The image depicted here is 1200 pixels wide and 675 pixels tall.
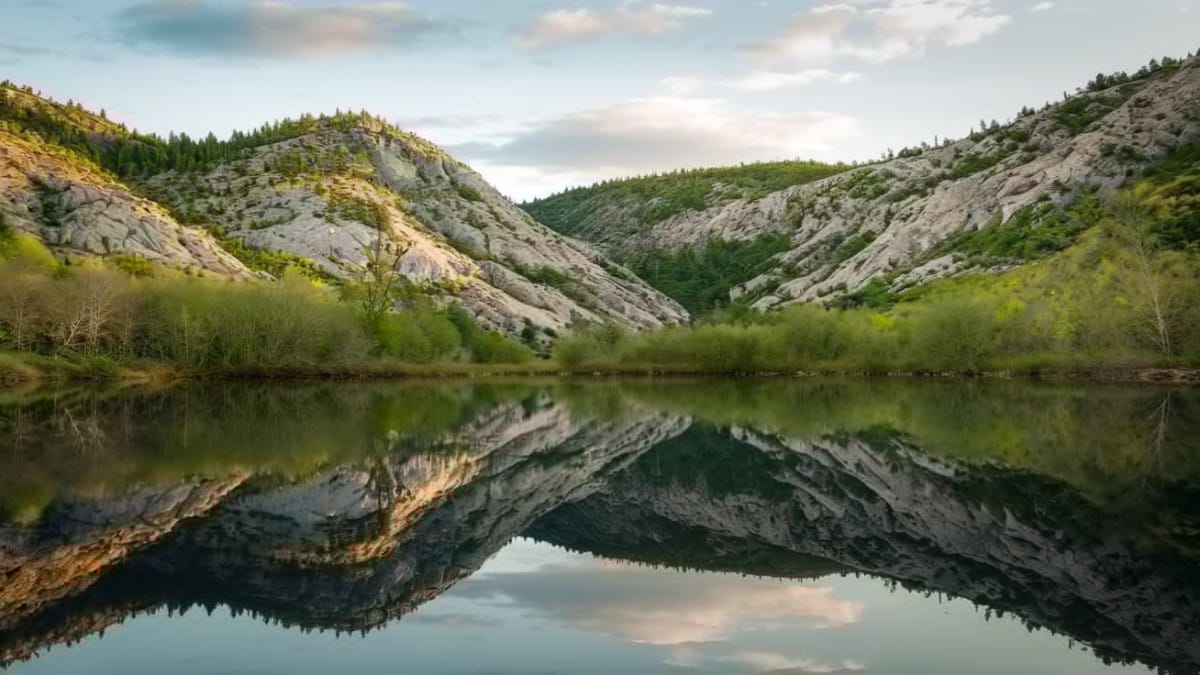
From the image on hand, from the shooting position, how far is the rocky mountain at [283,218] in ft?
418

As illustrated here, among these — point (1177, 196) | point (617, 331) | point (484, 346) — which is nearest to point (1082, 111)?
point (1177, 196)

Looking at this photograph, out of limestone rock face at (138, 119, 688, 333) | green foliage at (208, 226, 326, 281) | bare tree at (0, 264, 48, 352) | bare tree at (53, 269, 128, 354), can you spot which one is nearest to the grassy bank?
bare tree at (53, 269, 128, 354)

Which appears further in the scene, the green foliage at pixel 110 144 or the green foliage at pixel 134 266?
the green foliage at pixel 110 144

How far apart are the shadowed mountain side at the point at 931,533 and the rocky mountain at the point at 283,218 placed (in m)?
111

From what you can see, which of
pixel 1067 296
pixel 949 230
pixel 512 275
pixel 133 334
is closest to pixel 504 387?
pixel 133 334

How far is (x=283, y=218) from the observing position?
517 ft

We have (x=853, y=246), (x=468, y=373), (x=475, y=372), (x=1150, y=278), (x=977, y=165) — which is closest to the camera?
(x=1150, y=278)

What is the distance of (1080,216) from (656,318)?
2981 inches

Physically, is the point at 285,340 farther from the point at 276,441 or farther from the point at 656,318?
the point at 656,318

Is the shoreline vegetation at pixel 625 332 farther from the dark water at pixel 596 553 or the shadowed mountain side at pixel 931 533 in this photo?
the shadowed mountain side at pixel 931 533

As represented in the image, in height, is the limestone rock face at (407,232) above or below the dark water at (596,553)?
above

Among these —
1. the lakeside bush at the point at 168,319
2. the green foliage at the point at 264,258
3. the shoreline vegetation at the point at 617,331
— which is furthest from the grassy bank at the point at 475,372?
the green foliage at the point at 264,258

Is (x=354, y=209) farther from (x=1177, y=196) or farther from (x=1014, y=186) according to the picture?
(x=1177, y=196)

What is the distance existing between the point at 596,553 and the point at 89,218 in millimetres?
131554
